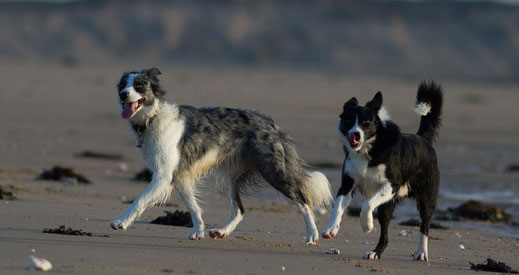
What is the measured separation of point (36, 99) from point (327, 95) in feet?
52.1

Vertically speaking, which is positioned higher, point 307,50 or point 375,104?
point 307,50

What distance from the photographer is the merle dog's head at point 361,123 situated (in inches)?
336

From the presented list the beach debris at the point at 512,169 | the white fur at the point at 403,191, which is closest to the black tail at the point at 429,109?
the white fur at the point at 403,191

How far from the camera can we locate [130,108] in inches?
366

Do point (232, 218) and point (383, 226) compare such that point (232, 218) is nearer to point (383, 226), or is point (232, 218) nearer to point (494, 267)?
point (383, 226)

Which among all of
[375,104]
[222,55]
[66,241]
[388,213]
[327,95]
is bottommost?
[66,241]

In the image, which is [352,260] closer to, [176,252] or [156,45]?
[176,252]

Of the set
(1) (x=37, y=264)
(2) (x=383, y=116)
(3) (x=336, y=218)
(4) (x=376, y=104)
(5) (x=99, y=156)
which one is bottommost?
(1) (x=37, y=264)

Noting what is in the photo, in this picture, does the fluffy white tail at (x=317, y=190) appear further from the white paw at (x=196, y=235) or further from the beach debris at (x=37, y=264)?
the beach debris at (x=37, y=264)

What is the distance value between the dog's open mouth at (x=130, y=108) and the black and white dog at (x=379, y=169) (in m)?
2.07

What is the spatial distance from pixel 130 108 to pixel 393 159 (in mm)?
2689

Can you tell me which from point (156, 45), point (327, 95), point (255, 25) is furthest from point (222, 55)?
point (327, 95)

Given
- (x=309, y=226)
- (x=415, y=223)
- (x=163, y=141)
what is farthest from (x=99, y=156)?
(x=309, y=226)

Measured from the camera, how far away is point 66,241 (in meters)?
8.54
